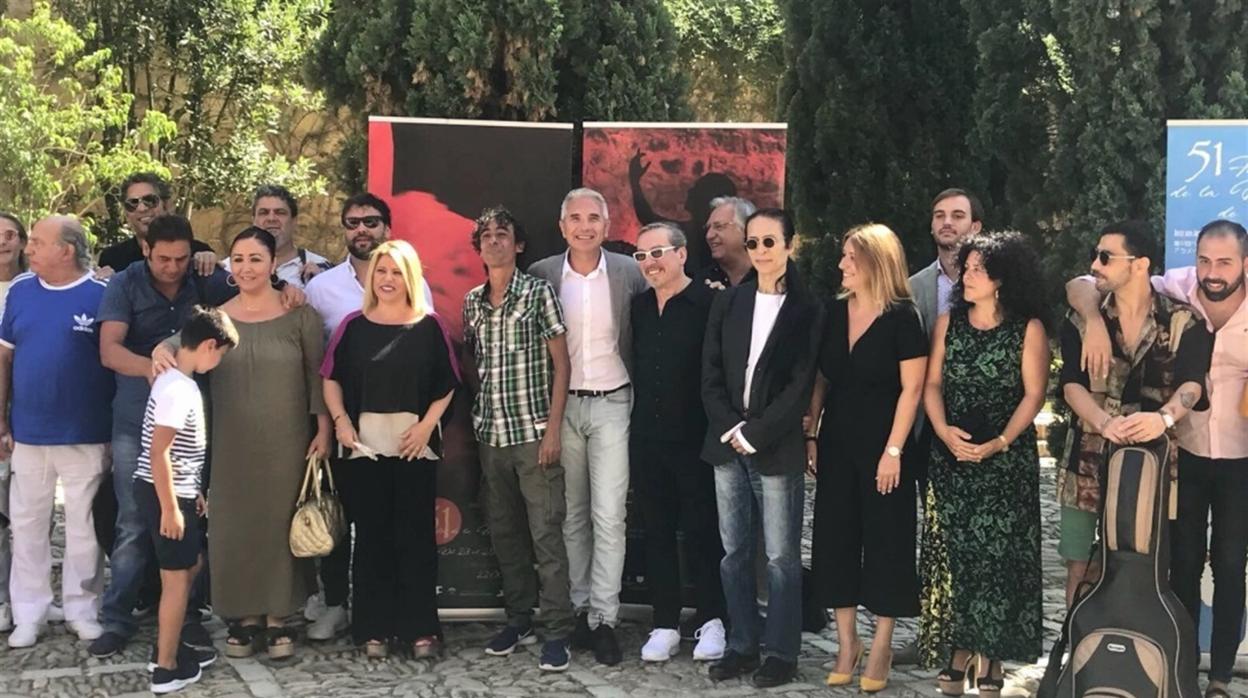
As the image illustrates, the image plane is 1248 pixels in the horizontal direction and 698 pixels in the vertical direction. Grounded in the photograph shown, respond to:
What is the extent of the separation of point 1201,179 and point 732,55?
1313 cm

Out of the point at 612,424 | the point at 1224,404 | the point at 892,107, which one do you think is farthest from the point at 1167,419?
the point at 892,107

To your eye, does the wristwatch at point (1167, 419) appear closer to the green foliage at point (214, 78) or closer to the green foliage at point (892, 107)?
the green foliage at point (892, 107)

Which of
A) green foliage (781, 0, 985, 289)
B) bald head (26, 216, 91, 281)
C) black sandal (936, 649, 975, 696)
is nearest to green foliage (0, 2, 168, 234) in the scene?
bald head (26, 216, 91, 281)

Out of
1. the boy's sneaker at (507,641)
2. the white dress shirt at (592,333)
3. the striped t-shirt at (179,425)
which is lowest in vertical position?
the boy's sneaker at (507,641)

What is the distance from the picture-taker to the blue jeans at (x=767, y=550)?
4.44m

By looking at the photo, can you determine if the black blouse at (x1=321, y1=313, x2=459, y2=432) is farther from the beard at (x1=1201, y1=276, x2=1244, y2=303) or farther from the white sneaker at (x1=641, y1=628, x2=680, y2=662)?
the beard at (x1=1201, y1=276, x2=1244, y2=303)

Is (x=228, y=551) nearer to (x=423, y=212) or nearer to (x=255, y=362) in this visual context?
(x=255, y=362)

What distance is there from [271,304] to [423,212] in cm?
82

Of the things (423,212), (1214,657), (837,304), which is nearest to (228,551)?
(423,212)

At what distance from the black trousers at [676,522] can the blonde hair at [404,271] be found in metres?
1.07

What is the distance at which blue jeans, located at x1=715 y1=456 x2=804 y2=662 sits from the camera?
4441mm

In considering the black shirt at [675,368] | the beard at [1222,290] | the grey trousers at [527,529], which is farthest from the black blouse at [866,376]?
the grey trousers at [527,529]

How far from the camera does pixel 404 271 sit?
4.66m

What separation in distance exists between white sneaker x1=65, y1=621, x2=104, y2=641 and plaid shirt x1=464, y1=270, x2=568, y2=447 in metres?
1.94
